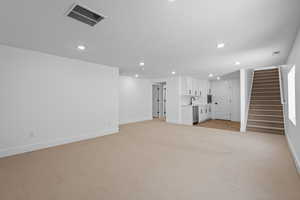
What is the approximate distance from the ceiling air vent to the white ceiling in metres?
0.08

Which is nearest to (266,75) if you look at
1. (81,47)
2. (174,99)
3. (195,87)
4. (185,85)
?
(195,87)

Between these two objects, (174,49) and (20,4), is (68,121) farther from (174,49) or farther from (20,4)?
(174,49)

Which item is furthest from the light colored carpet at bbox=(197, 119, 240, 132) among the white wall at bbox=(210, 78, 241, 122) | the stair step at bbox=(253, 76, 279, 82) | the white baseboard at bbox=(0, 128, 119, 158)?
the white baseboard at bbox=(0, 128, 119, 158)

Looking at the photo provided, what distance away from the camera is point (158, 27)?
2172 millimetres

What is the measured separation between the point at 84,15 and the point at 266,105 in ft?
22.4

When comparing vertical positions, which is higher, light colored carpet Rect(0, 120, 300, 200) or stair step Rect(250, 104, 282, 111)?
stair step Rect(250, 104, 282, 111)

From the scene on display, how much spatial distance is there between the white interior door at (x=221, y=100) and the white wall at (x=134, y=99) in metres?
4.21

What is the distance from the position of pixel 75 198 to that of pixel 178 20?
9.03ft

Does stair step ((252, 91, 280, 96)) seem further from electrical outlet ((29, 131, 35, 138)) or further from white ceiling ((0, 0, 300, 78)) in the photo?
electrical outlet ((29, 131, 35, 138))

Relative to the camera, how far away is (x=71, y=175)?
2223mm

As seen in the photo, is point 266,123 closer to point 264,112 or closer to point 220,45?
point 264,112

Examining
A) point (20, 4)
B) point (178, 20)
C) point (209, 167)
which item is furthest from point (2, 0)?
point (209, 167)

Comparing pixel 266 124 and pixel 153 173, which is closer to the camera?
pixel 153 173

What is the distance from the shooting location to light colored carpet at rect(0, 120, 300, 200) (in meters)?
1.78
